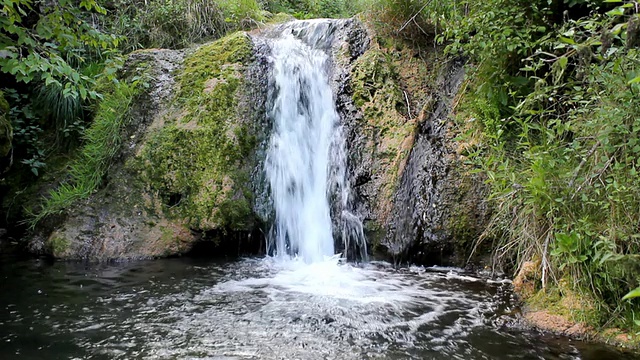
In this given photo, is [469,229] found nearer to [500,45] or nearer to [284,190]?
[500,45]

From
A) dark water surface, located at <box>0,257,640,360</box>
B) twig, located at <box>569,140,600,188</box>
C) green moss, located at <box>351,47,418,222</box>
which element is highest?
green moss, located at <box>351,47,418,222</box>

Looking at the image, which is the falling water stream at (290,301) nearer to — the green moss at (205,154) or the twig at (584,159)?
the green moss at (205,154)

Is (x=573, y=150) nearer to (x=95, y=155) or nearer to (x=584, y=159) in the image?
(x=584, y=159)

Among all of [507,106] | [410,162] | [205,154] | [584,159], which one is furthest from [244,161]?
[584,159]

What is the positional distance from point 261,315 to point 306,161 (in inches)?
106

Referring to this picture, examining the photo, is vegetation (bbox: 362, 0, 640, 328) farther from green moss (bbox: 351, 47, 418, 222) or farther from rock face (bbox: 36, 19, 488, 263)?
green moss (bbox: 351, 47, 418, 222)

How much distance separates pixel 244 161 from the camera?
5.56 meters

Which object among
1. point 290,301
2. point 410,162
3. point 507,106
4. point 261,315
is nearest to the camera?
point 261,315

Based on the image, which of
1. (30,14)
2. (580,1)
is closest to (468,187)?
(580,1)

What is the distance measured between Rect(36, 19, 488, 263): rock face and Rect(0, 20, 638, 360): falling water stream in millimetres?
258

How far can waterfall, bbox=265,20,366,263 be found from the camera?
16.8 ft

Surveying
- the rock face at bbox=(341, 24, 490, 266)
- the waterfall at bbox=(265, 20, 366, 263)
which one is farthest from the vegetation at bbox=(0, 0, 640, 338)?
the waterfall at bbox=(265, 20, 366, 263)

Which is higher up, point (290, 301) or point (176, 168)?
point (176, 168)

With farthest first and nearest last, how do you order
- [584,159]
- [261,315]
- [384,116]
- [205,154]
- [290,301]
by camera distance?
[205,154] < [384,116] < [290,301] < [261,315] < [584,159]
